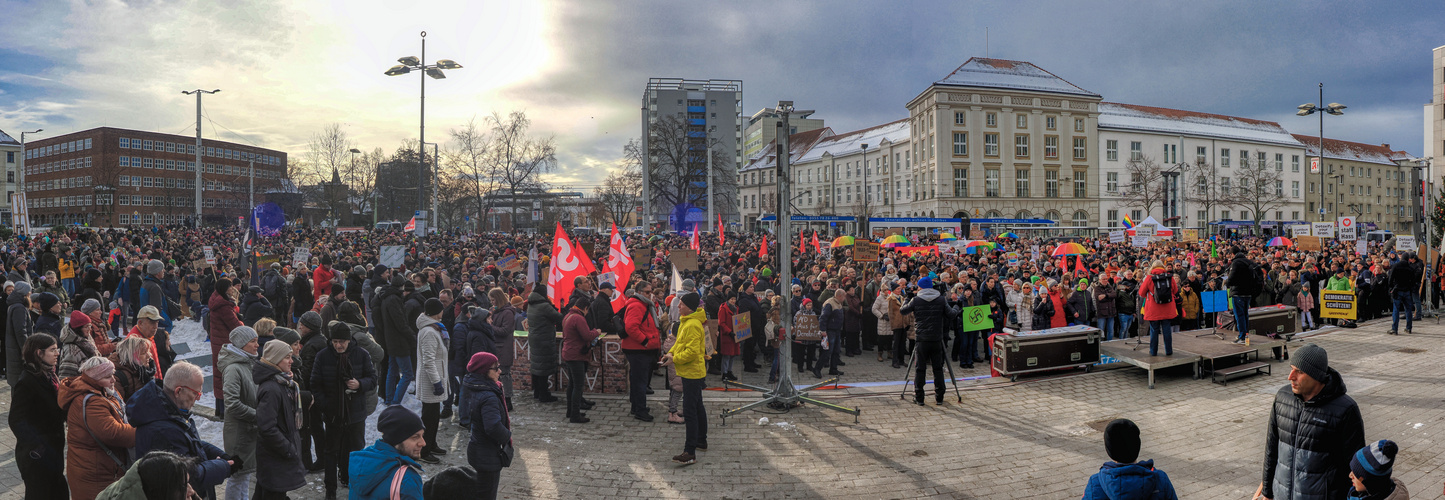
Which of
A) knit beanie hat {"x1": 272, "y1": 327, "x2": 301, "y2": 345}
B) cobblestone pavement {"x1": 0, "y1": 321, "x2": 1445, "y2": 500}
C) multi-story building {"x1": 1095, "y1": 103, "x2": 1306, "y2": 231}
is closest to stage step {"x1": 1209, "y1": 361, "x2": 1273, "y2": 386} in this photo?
cobblestone pavement {"x1": 0, "y1": 321, "x2": 1445, "y2": 500}

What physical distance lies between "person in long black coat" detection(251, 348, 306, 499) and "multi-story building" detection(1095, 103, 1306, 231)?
244 feet

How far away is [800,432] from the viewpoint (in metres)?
8.25

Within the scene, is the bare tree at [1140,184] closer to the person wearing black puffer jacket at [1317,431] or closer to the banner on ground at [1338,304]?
the banner on ground at [1338,304]

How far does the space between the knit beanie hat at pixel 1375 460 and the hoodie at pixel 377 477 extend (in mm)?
4736

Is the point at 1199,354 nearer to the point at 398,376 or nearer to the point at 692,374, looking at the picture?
the point at 692,374

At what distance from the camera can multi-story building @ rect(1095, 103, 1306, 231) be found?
7000 cm

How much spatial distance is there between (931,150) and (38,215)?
12731 cm

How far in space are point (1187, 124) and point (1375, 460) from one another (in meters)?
88.6

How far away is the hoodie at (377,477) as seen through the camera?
11.4ft

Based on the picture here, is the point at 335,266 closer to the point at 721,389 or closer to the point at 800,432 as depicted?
the point at 721,389

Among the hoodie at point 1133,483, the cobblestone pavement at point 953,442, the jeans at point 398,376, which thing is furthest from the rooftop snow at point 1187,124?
the hoodie at point 1133,483

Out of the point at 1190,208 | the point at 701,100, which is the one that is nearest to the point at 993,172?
the point at 1190,208

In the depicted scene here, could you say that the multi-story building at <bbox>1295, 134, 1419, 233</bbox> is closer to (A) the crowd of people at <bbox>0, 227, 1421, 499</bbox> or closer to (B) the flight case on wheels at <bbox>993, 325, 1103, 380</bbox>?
(A) the crowd of people at <bbox>0, 227, 1421, 499</bbox>

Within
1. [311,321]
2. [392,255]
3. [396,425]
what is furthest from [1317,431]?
[392,255]
